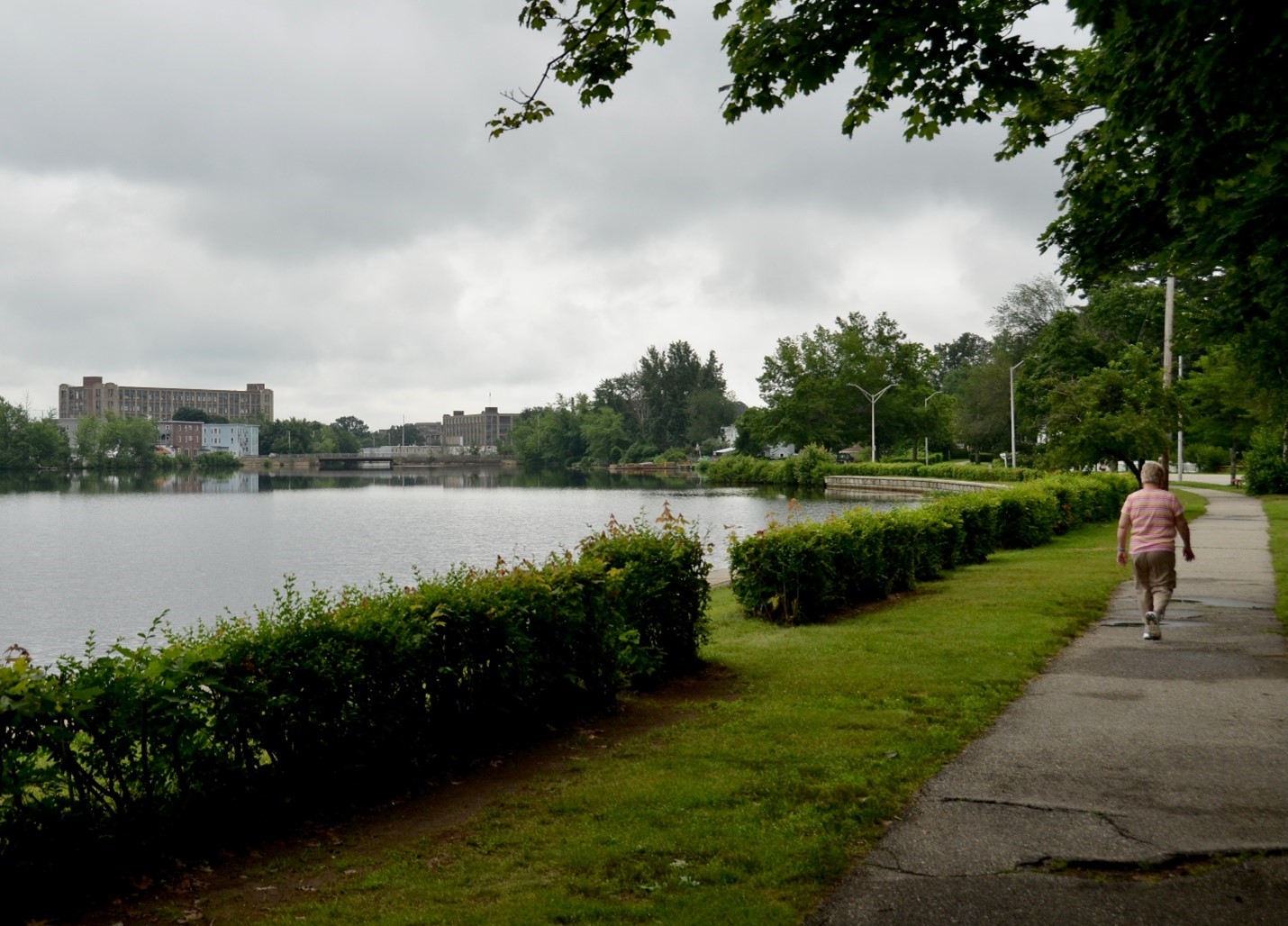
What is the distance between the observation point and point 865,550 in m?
13.7

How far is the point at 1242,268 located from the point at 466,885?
8.83m

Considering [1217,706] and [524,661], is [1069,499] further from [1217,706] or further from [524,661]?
[524,661]

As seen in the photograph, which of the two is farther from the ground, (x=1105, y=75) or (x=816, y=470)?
(x=1105, y=75)

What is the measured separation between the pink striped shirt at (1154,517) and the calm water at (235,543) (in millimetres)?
4807

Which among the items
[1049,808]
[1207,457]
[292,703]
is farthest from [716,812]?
[1207,457]

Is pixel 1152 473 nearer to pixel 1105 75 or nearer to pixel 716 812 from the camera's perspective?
pixel 1105 75

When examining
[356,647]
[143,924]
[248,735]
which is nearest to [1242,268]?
[356,647]

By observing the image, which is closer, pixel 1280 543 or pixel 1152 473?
pixel 1152 473

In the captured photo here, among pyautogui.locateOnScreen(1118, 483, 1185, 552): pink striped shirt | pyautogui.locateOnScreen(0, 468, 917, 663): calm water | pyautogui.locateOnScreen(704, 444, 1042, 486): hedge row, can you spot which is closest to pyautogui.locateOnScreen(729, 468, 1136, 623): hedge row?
pyautogui.locateOnScreen(0, 468, 917, 663): calm water

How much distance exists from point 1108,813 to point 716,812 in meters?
2.02

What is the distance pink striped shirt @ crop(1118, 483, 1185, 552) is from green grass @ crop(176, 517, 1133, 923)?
1.91 m

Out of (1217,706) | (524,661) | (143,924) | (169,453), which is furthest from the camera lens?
(169,453)

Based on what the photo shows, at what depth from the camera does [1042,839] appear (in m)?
4.82

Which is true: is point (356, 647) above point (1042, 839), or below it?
above
